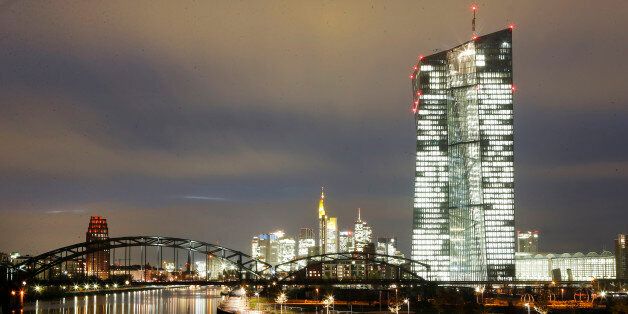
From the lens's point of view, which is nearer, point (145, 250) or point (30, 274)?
point (30, 274)

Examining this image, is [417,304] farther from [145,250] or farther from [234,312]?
[145,250]

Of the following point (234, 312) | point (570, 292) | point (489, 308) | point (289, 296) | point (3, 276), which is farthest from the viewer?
point (289, 296)

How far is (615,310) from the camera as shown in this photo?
108 metres

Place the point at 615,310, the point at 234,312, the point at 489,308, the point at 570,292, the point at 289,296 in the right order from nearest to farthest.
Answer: the point at 615,310
the point at 234,312
the point at 489,308
the point at 570,292
the point at 289,296

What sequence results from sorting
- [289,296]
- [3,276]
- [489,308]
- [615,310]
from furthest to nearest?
[289,296]
[3,276]
[489,308]
[615,310]

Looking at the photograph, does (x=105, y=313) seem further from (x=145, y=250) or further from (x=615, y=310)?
(x=615, y=310)

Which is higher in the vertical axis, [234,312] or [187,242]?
[187,242]

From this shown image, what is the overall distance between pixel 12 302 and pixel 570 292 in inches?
3863

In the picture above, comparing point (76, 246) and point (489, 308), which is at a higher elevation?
point (76, 246)

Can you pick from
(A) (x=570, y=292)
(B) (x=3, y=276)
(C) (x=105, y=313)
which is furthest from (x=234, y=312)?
(A) (x=570, y=292)

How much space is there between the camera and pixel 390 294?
17225 centimetres

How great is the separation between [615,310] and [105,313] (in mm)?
77407

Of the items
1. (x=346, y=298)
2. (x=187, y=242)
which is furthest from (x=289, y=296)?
(x=187, y=242)

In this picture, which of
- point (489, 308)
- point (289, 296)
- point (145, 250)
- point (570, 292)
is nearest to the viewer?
point (489, 308)
